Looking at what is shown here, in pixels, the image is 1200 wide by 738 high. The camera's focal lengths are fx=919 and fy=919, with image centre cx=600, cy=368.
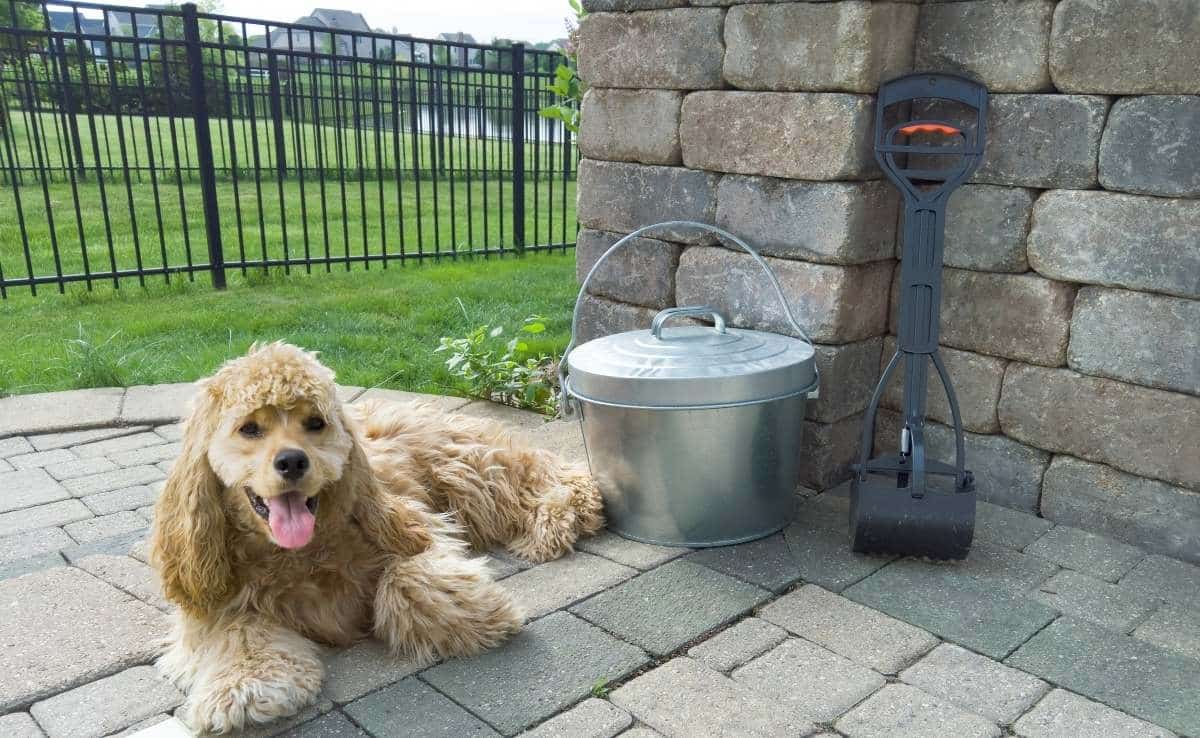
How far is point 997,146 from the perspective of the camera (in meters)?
3.35

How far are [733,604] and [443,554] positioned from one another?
3.04 ft

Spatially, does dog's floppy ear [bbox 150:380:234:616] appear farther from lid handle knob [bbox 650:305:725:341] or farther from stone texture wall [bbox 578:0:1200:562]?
stone texture wall [bbox 578:0:1200:562]

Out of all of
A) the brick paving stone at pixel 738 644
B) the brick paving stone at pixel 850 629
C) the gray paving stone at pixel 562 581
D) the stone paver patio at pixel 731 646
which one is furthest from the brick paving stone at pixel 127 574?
the brick paving stone at pixel 850 629

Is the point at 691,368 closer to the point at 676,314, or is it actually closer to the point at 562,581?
the point at 676,314

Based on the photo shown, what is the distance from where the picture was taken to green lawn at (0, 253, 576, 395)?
5.25 metres

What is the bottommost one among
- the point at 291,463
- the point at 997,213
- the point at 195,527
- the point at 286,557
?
the point at 286,557

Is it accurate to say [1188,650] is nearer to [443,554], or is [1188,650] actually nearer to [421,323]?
[443,554]

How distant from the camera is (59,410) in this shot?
463cm

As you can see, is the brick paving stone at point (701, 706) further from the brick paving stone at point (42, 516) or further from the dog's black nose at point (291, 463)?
the brick paving stone at point (42, 516)

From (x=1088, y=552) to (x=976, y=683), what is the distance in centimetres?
105

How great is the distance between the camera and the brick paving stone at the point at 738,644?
261 cm

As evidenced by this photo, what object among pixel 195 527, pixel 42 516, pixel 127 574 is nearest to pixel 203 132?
pixel 42 516

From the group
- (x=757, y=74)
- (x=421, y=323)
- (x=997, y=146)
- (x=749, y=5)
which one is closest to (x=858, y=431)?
(x=997, y=146)

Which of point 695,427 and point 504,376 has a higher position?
point 695,427
